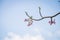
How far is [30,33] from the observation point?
4.91ft

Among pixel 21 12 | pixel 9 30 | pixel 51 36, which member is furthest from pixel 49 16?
pixel 9 30

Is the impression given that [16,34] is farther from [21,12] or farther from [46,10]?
[46,10]

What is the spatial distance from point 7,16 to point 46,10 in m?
0.47

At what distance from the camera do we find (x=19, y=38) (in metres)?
1.50

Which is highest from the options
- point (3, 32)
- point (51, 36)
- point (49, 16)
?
point (49, 16)

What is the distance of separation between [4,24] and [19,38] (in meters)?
0.25

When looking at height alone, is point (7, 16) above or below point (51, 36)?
above

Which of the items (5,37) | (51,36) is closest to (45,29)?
(51,36)

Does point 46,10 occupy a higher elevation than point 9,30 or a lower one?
higher

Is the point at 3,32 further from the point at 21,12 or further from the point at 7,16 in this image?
the point at 21,12

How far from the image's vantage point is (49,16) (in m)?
1.48

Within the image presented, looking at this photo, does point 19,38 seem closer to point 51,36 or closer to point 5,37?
point 5,37

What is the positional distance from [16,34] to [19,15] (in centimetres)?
23

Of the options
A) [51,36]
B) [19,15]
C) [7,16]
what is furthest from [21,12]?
[51,36]
